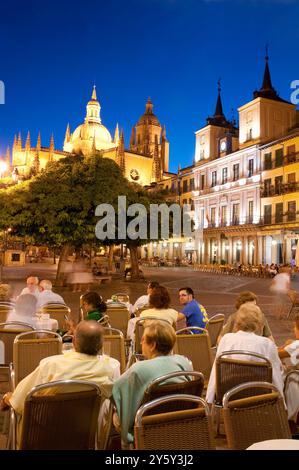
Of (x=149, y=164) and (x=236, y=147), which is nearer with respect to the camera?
(x=236, y=147)

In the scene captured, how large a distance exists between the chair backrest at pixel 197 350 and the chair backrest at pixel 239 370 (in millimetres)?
1124

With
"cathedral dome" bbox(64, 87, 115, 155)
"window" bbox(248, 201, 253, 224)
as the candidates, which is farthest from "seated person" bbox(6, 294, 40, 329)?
"cathedral dome" bbox(64, 87, 115, 155)

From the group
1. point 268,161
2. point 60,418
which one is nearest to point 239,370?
point 60,418

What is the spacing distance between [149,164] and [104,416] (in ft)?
305

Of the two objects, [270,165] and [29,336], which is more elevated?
[270,165]

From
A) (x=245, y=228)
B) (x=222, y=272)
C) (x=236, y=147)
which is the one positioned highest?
(x=236, y=147)

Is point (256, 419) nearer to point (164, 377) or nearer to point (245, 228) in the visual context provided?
point (164, 377)

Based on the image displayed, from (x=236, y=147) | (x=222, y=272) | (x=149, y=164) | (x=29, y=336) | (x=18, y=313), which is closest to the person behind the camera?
(x=29, y=336)

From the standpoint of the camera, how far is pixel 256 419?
2963mm

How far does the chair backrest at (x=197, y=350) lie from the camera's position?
5.65 m

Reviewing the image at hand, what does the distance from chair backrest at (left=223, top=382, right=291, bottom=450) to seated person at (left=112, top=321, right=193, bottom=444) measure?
0.74 m

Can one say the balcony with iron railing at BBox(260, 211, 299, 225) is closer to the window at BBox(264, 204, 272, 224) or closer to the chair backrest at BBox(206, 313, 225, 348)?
the window at BBox(264, 204, 272, 224)
